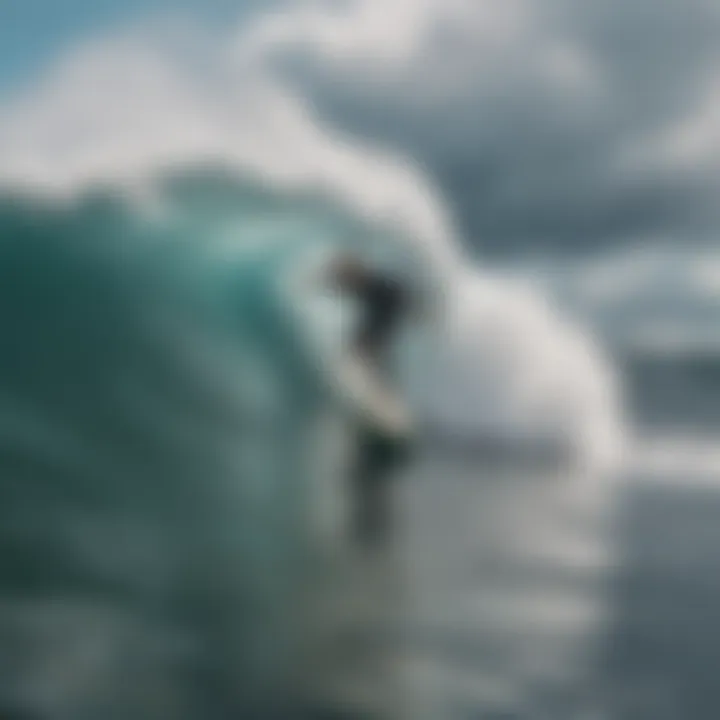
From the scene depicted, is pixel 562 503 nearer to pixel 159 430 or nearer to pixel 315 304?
pixel 315 304

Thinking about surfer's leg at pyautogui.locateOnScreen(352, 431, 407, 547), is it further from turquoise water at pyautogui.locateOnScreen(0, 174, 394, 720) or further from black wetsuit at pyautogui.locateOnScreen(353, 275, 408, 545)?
turquoise water at pyautogui.locateOnScreen(0, 174, 394, 720)

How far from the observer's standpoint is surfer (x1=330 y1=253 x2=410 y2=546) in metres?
2.71

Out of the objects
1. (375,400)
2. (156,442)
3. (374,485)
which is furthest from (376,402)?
(156,442)

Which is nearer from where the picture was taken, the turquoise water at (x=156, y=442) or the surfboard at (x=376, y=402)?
the turquoise water at (x=156, y=442)

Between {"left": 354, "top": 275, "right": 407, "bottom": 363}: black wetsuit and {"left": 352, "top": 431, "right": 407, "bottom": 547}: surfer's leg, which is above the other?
{"left": 354, "top": 275, "right": 407, "bottom": 363}: black wetsuit

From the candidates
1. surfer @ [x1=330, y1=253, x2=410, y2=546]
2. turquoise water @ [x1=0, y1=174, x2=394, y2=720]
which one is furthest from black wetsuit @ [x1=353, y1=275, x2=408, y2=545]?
turquoise water @ [x1=0, y1=174, x2=394, y2=720]

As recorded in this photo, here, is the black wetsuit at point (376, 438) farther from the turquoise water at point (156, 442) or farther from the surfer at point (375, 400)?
the turquoise water at point (156, 442)

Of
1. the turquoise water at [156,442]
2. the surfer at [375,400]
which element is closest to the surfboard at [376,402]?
the surfer at [375,400]

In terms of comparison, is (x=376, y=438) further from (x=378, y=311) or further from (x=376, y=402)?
(x=378, y=311)

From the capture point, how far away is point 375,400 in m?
2.76

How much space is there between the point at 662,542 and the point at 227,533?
1.03 m

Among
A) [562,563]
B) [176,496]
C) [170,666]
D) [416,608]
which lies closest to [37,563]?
[176,496]

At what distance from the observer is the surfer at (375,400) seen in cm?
271

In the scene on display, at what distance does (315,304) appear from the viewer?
3.00m
